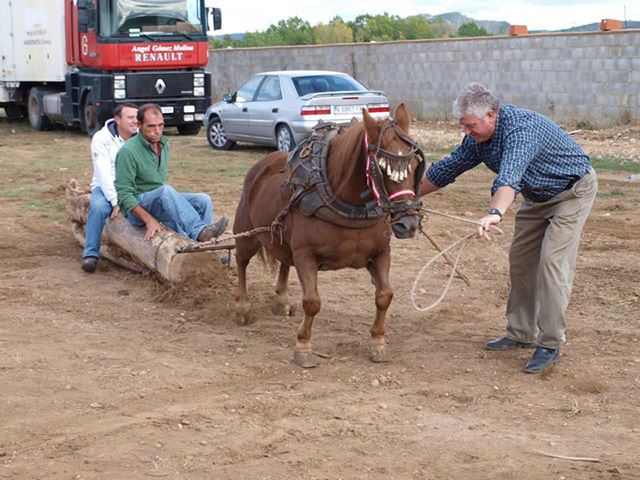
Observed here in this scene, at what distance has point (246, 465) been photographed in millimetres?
5008

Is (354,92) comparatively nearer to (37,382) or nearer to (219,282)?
(219,282)

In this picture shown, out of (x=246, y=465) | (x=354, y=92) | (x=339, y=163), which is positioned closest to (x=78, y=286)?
(x=339, y=163)

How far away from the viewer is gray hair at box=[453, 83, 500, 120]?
6.09 metres

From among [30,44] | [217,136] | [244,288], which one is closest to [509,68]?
[217,136]

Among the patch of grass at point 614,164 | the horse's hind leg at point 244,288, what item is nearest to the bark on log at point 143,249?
the horse's hind leg at point 244,288

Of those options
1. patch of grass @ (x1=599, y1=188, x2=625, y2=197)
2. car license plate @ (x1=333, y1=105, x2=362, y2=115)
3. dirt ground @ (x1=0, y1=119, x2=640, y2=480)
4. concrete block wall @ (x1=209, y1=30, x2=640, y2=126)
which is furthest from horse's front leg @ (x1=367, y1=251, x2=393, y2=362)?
concrete block wall @ (x1=209, y1=30, x2=640, y2=126)

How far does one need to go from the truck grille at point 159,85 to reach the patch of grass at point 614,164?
356 inches

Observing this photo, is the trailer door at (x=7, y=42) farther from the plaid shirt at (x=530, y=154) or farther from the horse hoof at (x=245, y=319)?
the plaid shirt at (x=530, y=154)

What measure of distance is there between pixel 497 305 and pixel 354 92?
9734 millimetres

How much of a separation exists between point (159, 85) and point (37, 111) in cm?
543

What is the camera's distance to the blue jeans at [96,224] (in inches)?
371

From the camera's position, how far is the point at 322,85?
17.9 meters

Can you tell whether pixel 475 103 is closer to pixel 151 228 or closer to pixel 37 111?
pixel 151 228

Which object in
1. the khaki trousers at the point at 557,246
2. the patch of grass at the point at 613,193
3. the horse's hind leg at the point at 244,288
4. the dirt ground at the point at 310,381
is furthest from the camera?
the patch of grass at the point at 613,193
